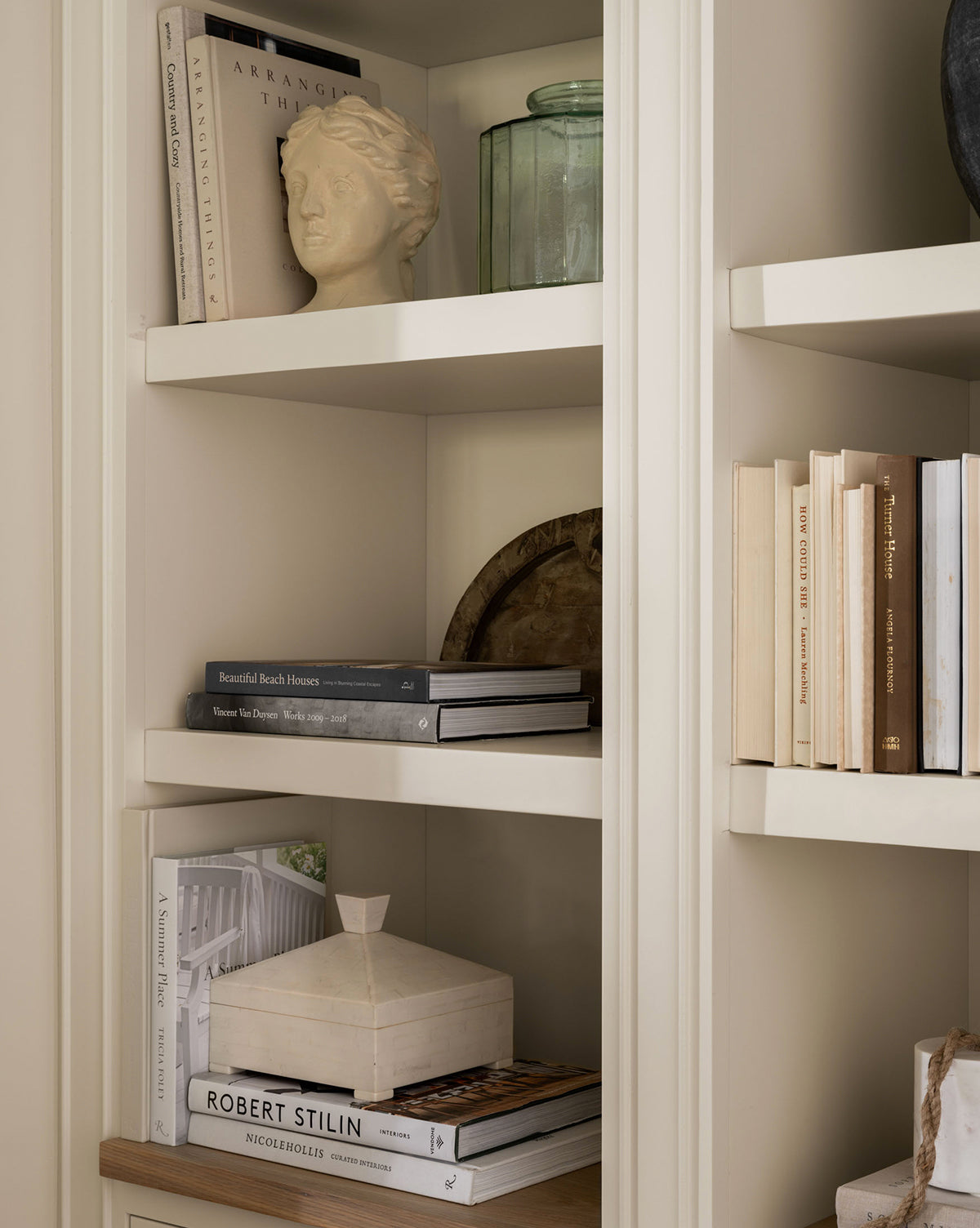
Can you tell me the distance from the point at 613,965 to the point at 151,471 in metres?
0.64

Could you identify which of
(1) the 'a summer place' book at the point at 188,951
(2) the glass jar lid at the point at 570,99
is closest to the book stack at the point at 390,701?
(1) the 'a summer place' book at the point at 188,951

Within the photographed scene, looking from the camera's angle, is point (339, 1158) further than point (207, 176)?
No

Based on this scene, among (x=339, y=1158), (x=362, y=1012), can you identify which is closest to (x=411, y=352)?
(x=362, y=1012)

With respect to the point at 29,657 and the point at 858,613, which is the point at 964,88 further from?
the point at 29,657

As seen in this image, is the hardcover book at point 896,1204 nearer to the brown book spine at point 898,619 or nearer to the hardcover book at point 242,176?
the brown book spine at point 898,619

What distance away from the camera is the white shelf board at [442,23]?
4.91 feet

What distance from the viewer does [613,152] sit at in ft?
3.51

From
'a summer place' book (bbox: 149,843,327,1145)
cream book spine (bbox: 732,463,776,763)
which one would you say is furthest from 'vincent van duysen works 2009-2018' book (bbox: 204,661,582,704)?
cream book spine (bbox: 732,463,776,763)

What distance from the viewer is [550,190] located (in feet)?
4.28

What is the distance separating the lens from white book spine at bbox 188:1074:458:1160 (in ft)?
3.98

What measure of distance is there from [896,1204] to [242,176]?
1.03 m

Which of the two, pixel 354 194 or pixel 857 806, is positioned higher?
pixel 354 194

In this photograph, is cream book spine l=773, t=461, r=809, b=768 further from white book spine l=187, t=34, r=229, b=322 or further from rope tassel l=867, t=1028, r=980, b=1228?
white book spine l=187, t=34, r=229, b=322

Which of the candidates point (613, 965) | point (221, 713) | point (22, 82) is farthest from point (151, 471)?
point (613, 965)
